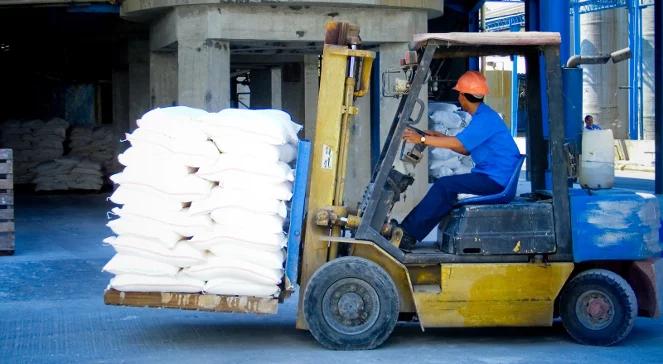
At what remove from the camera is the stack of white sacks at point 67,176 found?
882 inches

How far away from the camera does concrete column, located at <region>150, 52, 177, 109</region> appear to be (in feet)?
60.3

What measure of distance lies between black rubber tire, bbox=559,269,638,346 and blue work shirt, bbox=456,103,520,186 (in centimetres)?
93

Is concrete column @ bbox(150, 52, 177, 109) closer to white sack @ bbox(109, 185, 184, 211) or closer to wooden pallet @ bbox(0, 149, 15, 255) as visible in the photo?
wooden pallet @ bbox(0, 149, 15, 255)

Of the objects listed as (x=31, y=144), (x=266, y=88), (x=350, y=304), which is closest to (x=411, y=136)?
(x=350, y=304)

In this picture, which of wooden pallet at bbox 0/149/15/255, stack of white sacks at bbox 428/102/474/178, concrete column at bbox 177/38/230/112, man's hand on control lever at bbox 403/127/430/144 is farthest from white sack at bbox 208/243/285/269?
stack of white sacks at bbox 428/102/474/178

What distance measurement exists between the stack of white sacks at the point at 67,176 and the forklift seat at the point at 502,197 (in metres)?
16.2

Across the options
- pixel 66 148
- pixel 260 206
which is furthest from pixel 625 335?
pixel 66 148

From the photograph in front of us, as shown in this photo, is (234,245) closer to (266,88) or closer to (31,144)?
(31,144)

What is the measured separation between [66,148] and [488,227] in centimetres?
1789

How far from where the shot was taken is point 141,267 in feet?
24.4

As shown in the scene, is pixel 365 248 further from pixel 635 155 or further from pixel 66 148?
pixel 635 155

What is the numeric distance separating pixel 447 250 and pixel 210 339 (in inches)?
77.5

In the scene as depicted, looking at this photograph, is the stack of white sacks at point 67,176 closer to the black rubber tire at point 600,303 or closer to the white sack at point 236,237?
the white sack at point 236,237

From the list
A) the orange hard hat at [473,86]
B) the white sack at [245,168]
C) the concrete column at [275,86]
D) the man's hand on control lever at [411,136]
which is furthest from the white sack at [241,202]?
the concrete column at [275,86]
